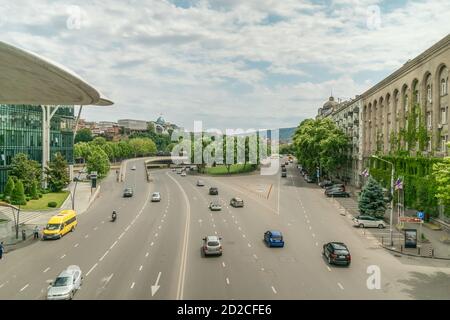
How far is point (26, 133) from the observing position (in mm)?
74625

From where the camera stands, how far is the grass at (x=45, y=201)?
56.6 m

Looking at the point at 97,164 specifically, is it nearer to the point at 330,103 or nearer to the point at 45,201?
the point at 45,201

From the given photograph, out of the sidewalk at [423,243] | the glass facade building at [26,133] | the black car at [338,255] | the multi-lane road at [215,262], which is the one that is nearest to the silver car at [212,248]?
the multi-lane road at [215,262]

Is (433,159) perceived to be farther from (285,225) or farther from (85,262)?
(85,262)

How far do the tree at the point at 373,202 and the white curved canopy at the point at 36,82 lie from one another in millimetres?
29354

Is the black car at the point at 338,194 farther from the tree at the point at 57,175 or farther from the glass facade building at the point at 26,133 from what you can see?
the glass facade building at the point at 26,133

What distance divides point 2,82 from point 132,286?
1700cm

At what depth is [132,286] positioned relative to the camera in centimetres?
2394

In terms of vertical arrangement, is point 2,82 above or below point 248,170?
above

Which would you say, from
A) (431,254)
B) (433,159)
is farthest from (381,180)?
(431,254)

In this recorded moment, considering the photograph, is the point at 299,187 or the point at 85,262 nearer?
the point at 85,262

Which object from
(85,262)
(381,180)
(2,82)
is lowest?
(85,262)

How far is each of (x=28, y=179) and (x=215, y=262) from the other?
A: 152ft

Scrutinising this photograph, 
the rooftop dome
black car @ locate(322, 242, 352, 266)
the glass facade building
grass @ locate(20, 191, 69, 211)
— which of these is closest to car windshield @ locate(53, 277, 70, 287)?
black car @ locate(322, 242, 352, 266)
